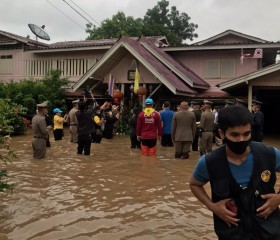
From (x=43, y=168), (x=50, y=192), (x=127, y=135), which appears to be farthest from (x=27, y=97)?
(x=50, y=192)

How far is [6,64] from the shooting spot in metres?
25.0

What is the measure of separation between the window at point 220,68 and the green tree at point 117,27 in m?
21.7

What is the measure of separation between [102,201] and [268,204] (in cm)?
418

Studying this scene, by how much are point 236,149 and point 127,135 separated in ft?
49.3

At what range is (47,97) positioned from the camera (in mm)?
21078

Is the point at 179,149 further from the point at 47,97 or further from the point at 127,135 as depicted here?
the point at 47,97

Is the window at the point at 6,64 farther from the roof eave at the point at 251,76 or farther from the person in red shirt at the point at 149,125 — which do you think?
the person in red shirt at the point at 149,125

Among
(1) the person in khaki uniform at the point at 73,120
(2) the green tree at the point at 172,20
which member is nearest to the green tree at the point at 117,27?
(2) the green tree at the point at 172,20

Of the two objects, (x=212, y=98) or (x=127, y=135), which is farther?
(x=212, y=98)

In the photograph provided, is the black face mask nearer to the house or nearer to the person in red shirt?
the person in red shirt

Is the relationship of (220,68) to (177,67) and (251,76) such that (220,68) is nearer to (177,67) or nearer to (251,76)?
(177,67)

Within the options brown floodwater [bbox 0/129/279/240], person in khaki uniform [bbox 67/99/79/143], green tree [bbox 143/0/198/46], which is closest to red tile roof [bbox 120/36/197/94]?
person in khaki uniform [bbox 67/99/79/143]

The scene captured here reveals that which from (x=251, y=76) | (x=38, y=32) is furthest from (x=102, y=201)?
(x=38, y=32)

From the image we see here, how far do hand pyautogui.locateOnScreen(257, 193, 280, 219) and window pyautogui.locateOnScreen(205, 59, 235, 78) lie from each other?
17.8m
